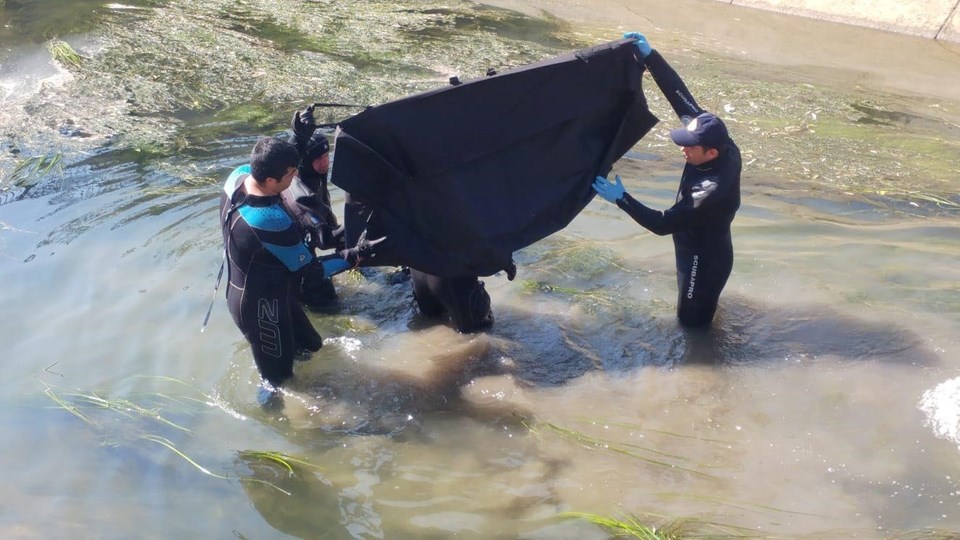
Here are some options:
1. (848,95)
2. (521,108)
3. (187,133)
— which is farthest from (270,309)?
(848,95)

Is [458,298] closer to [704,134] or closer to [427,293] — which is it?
[427,293]

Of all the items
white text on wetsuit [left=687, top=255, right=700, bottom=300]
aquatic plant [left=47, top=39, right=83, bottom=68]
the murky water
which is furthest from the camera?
aquatic plant [left=47, top=39, right=83, bottom=68]

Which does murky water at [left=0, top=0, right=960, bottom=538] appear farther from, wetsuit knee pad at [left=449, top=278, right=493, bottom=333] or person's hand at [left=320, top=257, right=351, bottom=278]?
person's hand at [left=320, top=257, right=351, bottom=278]

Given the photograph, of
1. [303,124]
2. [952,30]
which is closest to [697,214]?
[303,124]

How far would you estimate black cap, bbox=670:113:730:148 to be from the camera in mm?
4992

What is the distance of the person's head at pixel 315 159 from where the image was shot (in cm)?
577

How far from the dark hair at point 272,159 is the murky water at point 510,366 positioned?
1.50 m

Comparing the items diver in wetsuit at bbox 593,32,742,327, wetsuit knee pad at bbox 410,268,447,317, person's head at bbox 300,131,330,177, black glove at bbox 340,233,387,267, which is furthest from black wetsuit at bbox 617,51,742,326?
person's head at bbox 300,131,330,177

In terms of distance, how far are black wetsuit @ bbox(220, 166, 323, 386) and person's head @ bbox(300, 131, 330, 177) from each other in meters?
1.01

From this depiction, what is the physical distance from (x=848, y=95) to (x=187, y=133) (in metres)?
7.33

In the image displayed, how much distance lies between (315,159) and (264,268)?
135 cm

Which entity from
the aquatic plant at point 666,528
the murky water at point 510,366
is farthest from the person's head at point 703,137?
the aquatic plant at point 666,528

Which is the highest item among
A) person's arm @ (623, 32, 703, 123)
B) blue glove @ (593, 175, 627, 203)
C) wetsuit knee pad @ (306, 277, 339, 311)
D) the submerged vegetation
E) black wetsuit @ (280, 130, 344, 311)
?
person's arm @ (623, 32, 703, 123)

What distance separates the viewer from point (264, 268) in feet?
15.3
